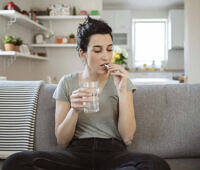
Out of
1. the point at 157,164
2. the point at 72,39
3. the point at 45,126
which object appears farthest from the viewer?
the point at 72,39

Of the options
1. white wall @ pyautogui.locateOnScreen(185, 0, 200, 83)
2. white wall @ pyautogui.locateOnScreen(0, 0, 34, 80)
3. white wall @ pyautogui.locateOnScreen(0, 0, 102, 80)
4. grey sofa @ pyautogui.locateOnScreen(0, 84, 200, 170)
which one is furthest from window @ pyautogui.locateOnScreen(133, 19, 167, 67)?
grey sofa @ pyautogui.locateOnScreen(0, 84, 200, 170)

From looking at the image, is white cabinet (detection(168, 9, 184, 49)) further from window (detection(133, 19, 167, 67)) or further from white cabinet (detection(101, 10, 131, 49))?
white cabinet (detection(101, 10, 131, 49))

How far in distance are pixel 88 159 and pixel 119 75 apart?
0.45 m

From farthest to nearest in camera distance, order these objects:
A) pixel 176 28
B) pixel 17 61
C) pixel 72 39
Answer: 1. pixel 176 28
2. pixel 72 39
3. pixel 17 61

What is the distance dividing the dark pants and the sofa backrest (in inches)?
8.7

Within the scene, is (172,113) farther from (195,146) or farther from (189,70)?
(189,70)

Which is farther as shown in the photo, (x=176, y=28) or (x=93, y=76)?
(x=176, y=28)

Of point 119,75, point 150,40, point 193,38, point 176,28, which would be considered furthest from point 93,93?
point 150,40

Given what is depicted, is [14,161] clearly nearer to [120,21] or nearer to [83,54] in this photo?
[83,54]

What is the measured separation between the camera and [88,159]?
1210 mm

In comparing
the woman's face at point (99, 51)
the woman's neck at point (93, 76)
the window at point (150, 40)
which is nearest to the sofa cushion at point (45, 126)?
the woman's neck at point (93, 76)

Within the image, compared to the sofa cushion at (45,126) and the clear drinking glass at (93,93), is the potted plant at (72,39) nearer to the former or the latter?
the sofa cushion at (45,126)

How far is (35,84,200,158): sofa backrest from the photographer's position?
1491mm

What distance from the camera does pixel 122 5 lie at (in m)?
6.74
